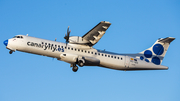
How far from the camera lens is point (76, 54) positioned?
82.6 ft

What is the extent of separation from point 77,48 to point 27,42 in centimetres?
528

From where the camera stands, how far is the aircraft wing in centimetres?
2335

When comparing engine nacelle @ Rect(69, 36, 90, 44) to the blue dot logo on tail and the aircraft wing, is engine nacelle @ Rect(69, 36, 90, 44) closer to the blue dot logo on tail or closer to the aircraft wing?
the aircraft wing

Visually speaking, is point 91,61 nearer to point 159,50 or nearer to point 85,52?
point 85,52

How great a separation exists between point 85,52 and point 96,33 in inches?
103

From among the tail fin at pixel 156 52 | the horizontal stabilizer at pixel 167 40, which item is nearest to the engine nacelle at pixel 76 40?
the tail fin at pixel 156 52

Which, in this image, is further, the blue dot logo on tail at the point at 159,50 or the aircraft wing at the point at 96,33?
the blue dot logo on tail at the point at 159,50

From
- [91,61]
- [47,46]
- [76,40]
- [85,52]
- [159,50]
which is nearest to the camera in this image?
[47,46]

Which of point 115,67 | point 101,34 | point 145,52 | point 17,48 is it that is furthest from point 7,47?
point 145,52

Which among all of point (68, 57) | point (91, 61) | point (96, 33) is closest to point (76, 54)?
point (68, 57)

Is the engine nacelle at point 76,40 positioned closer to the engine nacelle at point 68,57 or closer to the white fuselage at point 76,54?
the white fuselage at point 76,54

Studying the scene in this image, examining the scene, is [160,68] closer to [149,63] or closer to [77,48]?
[149,63]

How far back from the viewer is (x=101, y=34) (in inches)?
960

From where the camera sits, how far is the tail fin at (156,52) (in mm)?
27672
